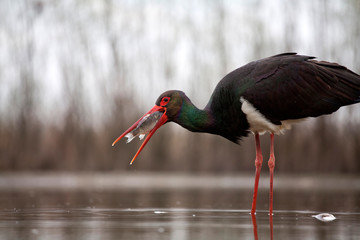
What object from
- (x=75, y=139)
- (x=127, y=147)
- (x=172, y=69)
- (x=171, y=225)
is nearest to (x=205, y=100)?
(x=172, y=69)

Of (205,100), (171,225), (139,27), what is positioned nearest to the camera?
(171,225)

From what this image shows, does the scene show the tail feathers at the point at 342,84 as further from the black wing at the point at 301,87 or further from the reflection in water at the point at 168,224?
the reflection in water at the point at 168,224

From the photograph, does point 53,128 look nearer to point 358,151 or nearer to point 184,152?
point 184,152

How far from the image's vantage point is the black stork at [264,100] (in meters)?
6.37

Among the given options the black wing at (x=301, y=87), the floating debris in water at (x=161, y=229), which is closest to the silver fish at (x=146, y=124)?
the black wing at (x=301, y=87)

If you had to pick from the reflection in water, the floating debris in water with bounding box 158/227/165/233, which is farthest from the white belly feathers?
the floating debris in water with bounding box 158/227/165/233

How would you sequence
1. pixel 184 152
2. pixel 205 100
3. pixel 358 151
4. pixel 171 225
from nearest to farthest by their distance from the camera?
1. pixel 171 225
2. pixel 358 151
3. pixel 184 152
4. pixel 205 100

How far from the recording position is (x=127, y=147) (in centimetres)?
1678

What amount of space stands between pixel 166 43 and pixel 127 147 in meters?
3.82

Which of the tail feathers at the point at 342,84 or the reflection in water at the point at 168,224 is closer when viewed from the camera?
the reflection in water at the point at 168,224

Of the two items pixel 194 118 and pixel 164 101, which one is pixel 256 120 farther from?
pixel 164 101

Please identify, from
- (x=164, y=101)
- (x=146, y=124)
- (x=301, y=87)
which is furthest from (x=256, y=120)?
(x=146, y=124)

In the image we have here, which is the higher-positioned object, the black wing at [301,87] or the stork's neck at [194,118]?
the black wing at [301,87]

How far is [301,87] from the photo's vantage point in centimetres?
655
